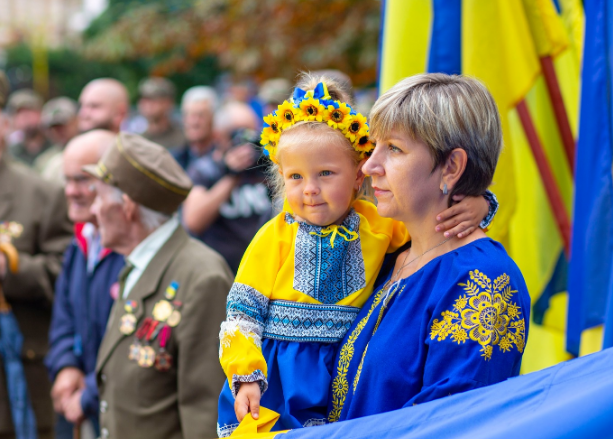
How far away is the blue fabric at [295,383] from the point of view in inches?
80.7

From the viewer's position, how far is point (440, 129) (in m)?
1.86

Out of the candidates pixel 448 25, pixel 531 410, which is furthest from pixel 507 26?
pixel 531 410

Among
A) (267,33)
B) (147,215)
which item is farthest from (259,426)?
(267,33)

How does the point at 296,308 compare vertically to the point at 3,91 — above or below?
below

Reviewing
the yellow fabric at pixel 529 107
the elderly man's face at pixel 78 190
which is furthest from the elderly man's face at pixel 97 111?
the yellow fabric at pixel 529 107

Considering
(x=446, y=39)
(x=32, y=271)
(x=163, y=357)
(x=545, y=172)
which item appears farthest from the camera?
(x=32, y=271)

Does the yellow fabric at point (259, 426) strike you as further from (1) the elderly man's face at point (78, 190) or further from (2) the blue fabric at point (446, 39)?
(1) the elderly man's face at point (78, 190)

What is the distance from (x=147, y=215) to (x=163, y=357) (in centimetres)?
70

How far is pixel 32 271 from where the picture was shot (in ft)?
14.1

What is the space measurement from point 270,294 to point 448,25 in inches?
64.3

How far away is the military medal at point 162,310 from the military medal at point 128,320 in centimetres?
10

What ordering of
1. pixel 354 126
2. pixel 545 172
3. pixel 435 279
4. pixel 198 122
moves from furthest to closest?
pixel 198 122 → pixel 545 172 → pixel 354 126 → pixel 435 279

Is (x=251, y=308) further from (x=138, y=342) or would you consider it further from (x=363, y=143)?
(x=138, y=342)

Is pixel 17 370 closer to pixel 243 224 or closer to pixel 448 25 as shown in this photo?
pixel 243 224
